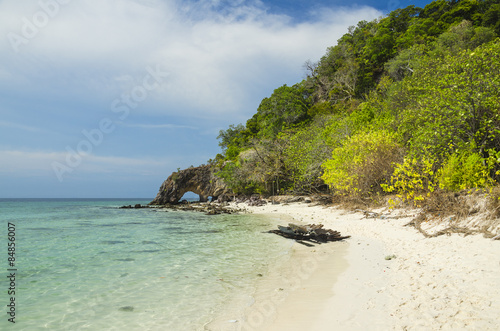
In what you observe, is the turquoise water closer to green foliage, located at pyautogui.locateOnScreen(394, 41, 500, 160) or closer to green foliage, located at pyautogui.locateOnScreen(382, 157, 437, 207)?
green foliage, located at pyautogui.locateOnScreen(382, 157, 437, 207)

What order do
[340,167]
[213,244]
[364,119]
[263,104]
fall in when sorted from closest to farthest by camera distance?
1. [213,244]
2. [340,167]
3. [364,119]
4. [263,104]

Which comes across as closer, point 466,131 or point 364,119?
point 466,131

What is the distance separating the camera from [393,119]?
66.3 feet

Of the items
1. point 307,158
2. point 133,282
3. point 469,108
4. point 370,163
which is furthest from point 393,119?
point 133,282

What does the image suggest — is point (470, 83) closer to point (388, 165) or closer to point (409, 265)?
→ point (388, 165)

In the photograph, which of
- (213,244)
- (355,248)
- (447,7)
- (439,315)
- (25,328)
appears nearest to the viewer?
(439,315)

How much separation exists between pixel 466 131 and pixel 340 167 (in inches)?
340

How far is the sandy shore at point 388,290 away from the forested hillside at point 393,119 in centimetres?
356

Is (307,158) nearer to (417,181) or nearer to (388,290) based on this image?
(417,181)

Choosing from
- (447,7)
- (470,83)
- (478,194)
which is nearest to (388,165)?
(470,83)

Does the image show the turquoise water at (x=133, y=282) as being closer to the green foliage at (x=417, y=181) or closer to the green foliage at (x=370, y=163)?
the green foliage at (x=417, y=181)

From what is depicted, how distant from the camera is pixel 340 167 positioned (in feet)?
66.3

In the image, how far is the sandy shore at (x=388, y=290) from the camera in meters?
4.00

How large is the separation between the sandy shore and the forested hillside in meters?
3.56
